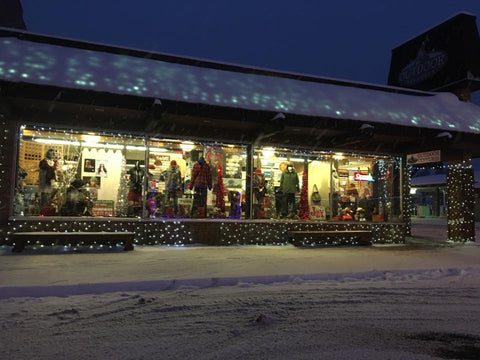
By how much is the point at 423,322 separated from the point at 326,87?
918cm

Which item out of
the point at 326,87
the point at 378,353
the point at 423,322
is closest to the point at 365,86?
the point at 326,87

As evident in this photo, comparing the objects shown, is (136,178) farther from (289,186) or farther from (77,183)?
(289,186)

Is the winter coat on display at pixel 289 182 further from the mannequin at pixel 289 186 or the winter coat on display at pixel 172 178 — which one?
the winter coat on display at pixel 172 178

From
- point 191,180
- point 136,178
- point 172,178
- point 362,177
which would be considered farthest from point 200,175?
point 362,177

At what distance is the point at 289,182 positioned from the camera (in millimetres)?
13625

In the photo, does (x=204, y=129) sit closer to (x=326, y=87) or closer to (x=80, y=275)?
(x=326, y=87)

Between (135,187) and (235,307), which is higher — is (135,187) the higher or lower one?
the higher one

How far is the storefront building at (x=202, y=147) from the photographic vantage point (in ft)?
32.6

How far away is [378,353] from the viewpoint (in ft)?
13.0

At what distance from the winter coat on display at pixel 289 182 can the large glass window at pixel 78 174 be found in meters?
4.48

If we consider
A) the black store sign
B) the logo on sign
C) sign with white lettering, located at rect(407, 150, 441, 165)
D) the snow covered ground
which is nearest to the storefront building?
sign with white lettering, located at rect(407, 150, 441, 165)

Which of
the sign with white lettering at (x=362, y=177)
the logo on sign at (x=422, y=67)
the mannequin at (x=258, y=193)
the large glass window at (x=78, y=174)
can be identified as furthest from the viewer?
the logo on sign at (x=422, y=67)

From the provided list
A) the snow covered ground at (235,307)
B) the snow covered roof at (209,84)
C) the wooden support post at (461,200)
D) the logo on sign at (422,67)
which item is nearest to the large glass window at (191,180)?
the wooden support post at (461,200)

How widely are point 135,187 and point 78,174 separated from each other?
1644 mm
